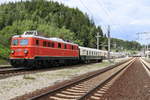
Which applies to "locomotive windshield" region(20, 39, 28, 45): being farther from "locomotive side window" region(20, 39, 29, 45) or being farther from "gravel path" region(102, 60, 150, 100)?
"gravel path" region(102, 60, 150, 100)

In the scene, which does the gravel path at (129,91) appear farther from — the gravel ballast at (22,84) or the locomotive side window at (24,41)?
the locomotive side window at (24,41)

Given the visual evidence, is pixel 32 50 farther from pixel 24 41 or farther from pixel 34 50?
pixel 24 41

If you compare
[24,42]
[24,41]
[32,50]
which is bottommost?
[32,50]

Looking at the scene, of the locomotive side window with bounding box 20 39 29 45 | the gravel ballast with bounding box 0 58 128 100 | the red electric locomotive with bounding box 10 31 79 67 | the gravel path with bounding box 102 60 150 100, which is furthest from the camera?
the locomotive side window with bounding box 20 39 29 45

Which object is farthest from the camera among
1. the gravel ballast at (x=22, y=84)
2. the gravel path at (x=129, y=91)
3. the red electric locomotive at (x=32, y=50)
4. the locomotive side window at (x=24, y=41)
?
the locomotive side window at (x=24, y=41)

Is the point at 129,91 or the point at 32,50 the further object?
the point at 32,50

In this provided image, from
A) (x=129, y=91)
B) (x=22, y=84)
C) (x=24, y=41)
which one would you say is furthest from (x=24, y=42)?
(x=129, y=91)

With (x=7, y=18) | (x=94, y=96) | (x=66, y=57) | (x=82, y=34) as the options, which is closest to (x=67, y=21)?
(x=82, y=34)

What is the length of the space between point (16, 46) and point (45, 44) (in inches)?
129

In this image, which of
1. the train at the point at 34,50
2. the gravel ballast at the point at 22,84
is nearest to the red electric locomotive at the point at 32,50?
the train at the point at 34,50

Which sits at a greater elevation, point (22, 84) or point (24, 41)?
point (24, 41)

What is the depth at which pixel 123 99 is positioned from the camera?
9.70 m

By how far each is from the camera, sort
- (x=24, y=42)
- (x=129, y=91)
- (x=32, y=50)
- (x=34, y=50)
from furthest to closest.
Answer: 1. (x=24, y=42)
2. (x=34, y=50)
3. (x=32, y=50)
4. (x=129, y=91)

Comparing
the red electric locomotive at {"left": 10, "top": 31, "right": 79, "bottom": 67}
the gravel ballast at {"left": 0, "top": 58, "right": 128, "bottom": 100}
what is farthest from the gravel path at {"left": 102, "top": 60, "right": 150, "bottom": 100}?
the red electric locomotive at {"left": 10, "top": 31, "right": 79, "bottom": 67}
